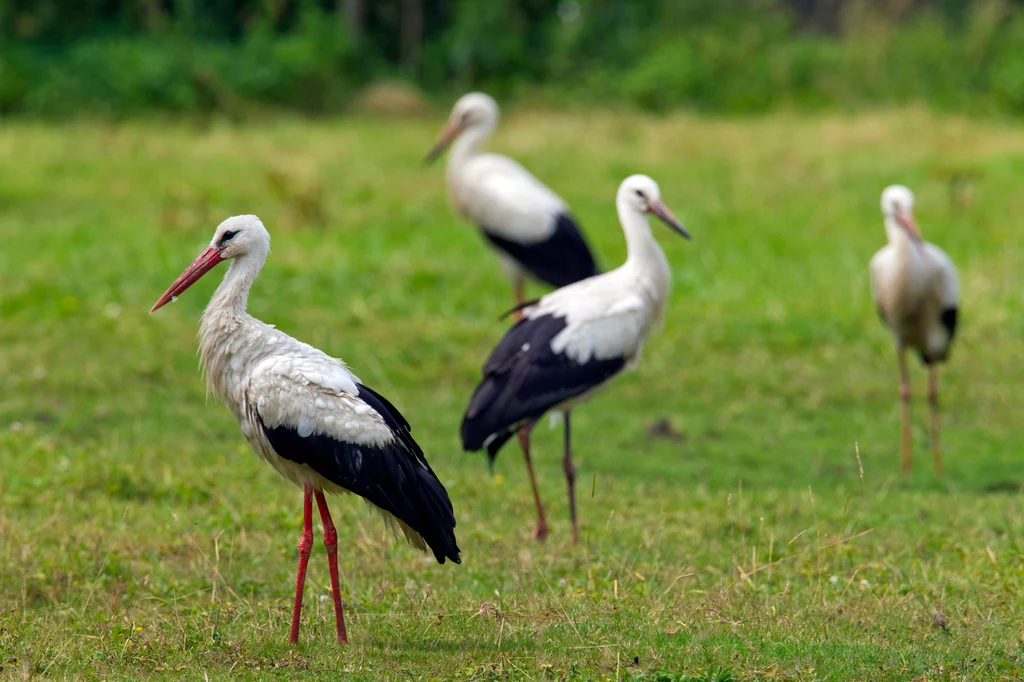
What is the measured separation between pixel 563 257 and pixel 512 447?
209 cm

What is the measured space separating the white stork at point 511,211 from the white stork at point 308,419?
17.6 feet

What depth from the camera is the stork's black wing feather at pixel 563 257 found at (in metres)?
10.1

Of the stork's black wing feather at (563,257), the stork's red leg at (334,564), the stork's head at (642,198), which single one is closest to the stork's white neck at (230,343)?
the stork's red leg at (334,564)

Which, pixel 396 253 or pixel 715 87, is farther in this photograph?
pixel 715 87

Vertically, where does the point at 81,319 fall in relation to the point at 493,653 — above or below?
below

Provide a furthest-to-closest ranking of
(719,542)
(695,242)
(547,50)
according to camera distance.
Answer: (547,50), (695,242), (719,542)

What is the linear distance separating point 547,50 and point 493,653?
61.5 feet

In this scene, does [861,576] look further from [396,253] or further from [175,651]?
[396,253]

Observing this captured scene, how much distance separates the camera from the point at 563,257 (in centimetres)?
1015

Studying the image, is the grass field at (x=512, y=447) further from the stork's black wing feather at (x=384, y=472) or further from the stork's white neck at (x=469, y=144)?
the stork's white neck at (x=469, y=144)

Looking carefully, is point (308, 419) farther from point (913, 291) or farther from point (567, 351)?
point (913, 291)

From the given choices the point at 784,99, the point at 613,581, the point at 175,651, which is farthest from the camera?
the point at 784,99

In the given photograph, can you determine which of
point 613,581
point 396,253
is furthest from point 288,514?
point 396,253

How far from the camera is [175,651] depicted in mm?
4410
